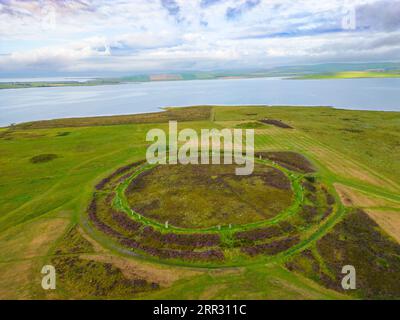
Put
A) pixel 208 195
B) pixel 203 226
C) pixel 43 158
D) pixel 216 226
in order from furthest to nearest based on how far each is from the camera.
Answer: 1. pixel 43 158
2. pixel 208 195
3. pixel 203 226
4. pixel 216 226

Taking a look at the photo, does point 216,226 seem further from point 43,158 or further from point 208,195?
point 43,158

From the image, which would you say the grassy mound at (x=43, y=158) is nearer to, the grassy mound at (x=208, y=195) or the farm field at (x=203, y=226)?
the farm field at (x=203, y=226)

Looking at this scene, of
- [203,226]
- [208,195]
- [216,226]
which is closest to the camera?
[216,226]

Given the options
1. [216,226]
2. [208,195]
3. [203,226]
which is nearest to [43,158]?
[208,195]

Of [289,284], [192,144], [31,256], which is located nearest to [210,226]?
[289,284]

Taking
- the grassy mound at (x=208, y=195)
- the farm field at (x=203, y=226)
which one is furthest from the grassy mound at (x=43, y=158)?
the grassy mound at (x=208, y=195)

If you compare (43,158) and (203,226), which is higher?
(43,158)

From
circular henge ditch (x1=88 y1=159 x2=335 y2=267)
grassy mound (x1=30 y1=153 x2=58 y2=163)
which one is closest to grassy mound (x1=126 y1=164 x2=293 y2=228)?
circular henge ditch (x1=88 y1=159 x2=335 y2=267)
